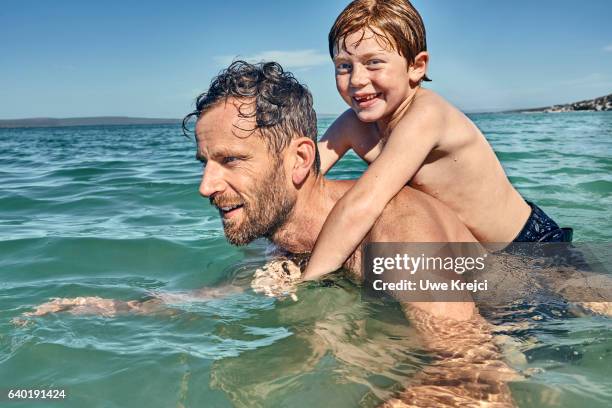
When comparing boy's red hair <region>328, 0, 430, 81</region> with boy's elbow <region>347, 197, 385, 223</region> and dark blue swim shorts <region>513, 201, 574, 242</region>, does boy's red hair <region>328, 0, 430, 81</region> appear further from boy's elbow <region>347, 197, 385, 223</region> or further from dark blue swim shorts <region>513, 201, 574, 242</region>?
dark blue swim shorts <region>513, 201, 574, 242</region>

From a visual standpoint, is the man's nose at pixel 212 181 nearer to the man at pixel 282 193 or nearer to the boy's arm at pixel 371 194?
the man at pixel 282 193

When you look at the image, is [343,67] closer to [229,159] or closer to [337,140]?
[337,140]

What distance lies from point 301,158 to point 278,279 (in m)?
0.83

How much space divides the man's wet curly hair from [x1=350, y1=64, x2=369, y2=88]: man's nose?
1.12 feet

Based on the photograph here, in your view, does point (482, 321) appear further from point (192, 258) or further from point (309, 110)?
point (192, 258)

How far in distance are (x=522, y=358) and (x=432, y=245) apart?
0.69m

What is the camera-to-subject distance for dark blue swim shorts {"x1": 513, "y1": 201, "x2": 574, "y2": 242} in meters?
3.93

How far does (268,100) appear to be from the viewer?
10.5 feet

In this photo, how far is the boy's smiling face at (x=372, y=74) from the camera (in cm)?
350

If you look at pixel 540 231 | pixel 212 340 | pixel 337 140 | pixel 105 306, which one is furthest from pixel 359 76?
pixel 105 306

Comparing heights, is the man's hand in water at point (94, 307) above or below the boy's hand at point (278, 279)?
below

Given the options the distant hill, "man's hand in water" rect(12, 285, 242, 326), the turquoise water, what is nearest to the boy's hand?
the turquoise water

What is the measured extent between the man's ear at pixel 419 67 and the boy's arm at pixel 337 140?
2.12ft

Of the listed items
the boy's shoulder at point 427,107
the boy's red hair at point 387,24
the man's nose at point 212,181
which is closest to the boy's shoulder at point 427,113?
the boy's shoulder at point 427,107
